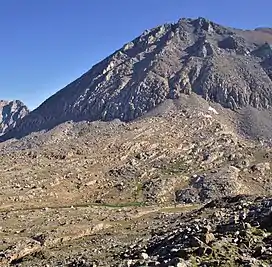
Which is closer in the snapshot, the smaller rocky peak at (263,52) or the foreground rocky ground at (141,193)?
the foreground rocky ground at (141,193)

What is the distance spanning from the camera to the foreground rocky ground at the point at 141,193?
77.1 feet

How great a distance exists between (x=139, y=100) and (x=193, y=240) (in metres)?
138

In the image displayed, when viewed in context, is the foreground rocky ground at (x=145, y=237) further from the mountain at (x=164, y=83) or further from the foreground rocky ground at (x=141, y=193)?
the mountain at (x=164, y=83)

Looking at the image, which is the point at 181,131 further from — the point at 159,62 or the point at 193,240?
the point at 193,240

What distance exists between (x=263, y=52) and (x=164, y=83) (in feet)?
159

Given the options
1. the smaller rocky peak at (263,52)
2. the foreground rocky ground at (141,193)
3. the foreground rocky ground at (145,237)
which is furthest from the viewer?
the smaller rocky peak at (263,52)

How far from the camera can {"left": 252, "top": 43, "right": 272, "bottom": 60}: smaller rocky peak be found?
184 m

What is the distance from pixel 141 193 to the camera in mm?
95375

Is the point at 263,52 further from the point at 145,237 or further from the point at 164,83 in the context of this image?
the point at 145,237

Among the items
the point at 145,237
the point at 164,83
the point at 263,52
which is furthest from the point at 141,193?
the point at 263,52

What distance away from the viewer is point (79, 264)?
93.9 ft

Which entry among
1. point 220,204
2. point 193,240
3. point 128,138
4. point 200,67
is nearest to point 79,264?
point 193,240

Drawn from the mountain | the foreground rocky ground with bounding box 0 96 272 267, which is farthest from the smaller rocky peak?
the foreground rocky ground with bounding box 0 96 272 267

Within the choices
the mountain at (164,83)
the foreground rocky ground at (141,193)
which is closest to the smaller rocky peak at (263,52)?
the mountain at (164,83)
